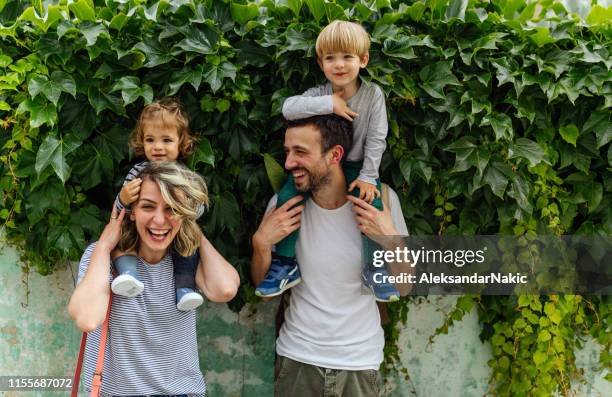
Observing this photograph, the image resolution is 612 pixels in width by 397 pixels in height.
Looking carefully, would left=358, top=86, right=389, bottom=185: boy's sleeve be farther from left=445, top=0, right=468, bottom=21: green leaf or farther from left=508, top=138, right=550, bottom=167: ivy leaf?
left=508, top=138, right=550, bottom=167: ivy leaf

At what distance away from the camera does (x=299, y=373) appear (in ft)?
10.0

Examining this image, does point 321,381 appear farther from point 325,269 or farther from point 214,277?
point 214,277

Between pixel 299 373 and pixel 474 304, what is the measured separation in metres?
1.01

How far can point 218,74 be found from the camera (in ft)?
9.90

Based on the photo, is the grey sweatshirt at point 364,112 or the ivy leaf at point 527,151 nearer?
the grey sweatshirt at point 364,112

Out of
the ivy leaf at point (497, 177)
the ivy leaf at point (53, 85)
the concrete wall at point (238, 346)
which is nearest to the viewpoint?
the ivy leaf at point (53, 85)

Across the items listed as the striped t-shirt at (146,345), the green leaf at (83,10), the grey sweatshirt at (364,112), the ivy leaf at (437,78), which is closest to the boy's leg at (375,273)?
the grey sweatshirt at (364,112)

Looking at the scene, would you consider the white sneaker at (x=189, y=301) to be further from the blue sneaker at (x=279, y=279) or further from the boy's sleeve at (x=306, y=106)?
the boy's sleeve at (x=306, y=106)

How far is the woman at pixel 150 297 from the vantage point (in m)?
2.71

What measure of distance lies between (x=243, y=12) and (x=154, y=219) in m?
1.02

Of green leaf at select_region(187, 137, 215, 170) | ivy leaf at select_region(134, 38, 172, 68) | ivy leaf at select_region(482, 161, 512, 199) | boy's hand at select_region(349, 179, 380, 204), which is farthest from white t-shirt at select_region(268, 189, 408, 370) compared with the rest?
ivy leaf at select_region(134, 38, 172, 68)

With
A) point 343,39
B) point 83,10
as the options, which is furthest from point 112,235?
point 343,39

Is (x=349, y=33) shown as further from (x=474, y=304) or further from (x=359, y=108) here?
(x=474, y=304)

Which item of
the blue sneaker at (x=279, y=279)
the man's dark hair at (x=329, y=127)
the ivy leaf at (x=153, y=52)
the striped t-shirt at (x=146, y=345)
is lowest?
the striped t-shirt at (x=146, y=345)
